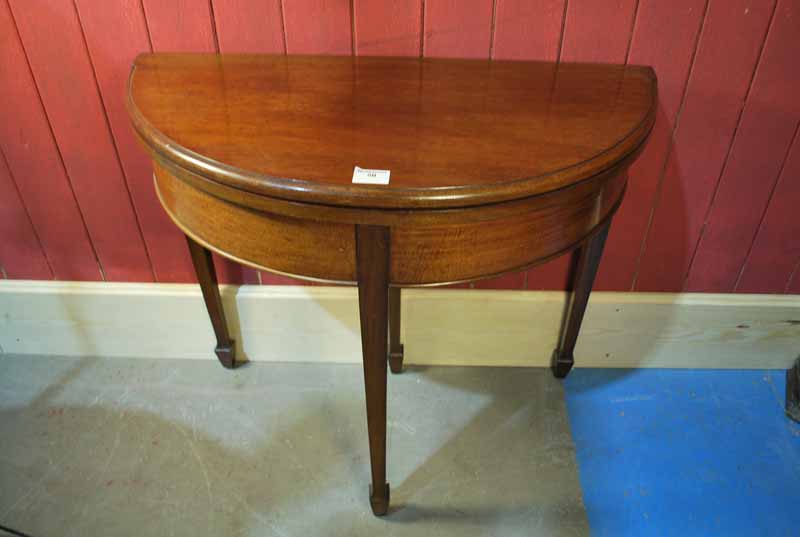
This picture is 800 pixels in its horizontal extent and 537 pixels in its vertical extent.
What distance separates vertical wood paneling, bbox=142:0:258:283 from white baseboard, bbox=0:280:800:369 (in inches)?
22.8

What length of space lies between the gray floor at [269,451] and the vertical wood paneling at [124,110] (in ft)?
1.09

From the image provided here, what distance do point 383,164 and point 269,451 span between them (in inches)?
34.7

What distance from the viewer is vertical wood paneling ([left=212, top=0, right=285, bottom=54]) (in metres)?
1.12

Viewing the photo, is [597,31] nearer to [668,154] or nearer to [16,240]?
[668,154]

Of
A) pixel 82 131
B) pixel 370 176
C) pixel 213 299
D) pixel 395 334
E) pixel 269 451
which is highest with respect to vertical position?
pixel 370 176

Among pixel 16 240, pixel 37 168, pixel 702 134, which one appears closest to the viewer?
pixel 702 134

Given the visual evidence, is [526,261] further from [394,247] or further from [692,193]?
[692,193]

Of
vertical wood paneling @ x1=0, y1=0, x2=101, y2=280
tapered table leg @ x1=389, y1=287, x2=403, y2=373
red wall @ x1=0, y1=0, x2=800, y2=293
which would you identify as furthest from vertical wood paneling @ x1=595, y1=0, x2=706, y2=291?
vertical wood paneling @ x1=0, y1=0, x2=101, y2=280

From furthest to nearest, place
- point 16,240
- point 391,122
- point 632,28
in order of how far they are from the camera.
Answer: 1. point 16,240
2. point 632,28
3. point 391,122

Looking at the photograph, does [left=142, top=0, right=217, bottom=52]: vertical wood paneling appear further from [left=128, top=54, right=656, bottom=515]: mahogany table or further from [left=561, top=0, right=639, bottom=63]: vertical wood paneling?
[left=561, top=0, right=639, bottom=63]: vertical wood paneling

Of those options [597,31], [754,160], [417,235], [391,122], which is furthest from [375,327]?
[754,160]

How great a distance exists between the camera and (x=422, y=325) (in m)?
1.55

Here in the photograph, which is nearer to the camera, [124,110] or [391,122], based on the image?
[391,122]

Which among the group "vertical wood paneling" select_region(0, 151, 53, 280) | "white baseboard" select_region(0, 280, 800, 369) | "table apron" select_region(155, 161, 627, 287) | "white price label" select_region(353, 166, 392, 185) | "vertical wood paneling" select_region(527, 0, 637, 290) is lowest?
"white baseboard" select_region(0, 280, 800, 369)
